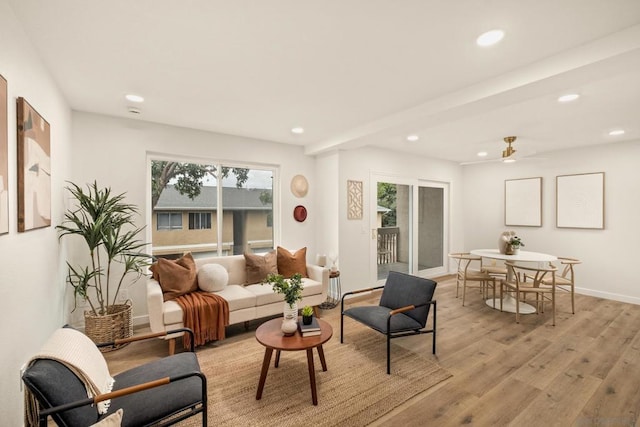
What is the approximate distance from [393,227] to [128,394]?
4611 mm

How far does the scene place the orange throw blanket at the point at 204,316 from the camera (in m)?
2.92

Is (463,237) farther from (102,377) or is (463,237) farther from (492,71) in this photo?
(102,377)

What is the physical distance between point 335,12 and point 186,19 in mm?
873

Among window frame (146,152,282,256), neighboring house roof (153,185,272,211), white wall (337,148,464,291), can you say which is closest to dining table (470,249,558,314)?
white wall (337,148,464,291)

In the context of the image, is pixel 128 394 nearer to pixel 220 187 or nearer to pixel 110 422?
pixel 110 422

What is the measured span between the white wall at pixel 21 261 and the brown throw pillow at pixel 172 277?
0.85 metres

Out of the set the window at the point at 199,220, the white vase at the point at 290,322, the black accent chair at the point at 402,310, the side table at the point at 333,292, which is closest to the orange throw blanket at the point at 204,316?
the white vase at the point at 290,322

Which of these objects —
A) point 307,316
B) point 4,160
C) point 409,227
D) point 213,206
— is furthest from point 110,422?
point 409,227

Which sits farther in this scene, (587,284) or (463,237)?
(463,237)

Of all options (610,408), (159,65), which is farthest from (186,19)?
(610,408)

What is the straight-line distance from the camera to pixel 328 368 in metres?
2.62

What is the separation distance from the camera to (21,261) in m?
1.73

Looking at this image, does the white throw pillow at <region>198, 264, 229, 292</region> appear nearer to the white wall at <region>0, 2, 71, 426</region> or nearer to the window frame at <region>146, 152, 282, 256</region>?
the window frame at <region>146, 152, 282, 256</region>

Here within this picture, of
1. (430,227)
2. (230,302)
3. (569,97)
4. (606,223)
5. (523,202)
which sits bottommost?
(230,302)
